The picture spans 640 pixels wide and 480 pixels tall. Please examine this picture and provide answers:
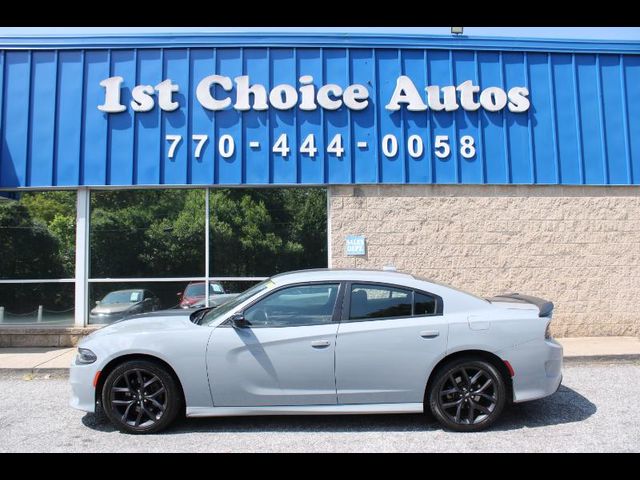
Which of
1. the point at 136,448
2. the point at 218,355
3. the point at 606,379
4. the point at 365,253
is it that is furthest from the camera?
the point at 365,253

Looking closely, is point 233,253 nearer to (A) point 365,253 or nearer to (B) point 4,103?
(A) point 365,253

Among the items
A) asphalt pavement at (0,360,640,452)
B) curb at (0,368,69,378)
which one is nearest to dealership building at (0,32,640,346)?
curb at (0,368,69,378)

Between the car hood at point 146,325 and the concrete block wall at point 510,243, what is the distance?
14.0ft

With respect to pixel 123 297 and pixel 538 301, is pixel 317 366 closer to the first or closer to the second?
pixel 538 301

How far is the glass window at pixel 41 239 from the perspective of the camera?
30.5 feet

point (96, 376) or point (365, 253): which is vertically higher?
point (365, 253)

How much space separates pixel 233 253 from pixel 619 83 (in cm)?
783

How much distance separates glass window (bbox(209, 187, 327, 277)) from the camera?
30.5 ft

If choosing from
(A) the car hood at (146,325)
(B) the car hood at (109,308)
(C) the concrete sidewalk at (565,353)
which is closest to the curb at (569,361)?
(C) the concrete sidewalk at (565,353)

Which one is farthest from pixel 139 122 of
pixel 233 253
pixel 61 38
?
pixel 233 253

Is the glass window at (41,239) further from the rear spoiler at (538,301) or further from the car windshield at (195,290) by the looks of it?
the rear spoiler at (538,301)

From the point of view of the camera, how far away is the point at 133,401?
4.83m

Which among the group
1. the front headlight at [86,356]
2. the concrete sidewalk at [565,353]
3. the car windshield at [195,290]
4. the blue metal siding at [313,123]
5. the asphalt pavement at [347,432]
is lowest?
the asphalt pavement at [347,432]

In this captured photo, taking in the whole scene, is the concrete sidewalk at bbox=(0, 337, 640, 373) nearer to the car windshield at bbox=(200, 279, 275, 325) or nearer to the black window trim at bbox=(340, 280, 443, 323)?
the car windshield at bbox=(200, 279, 275, 325)
